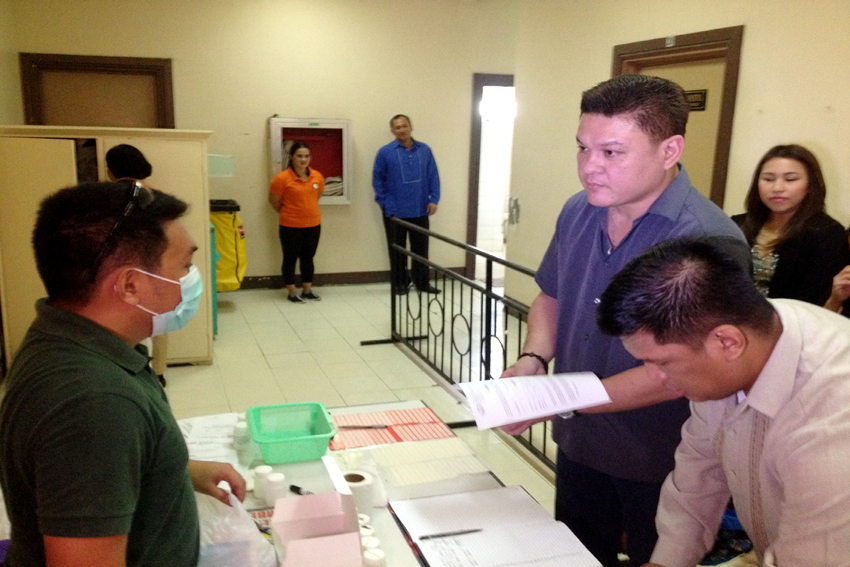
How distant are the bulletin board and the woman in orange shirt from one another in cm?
25

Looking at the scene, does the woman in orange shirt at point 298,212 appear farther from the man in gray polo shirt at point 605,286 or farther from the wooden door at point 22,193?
the man in gray polo shirt at point 605,286

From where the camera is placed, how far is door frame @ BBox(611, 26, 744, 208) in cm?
370

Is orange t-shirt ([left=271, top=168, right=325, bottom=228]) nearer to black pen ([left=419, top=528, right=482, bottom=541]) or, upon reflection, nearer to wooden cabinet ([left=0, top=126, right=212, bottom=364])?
wooden cabinet ([left=0, top=126, right=212, bottom=364])

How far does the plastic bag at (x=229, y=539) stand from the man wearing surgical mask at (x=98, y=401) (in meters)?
0.06

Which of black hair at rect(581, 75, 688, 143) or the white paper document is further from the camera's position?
black hair at rect(581, 75, 688, 143)

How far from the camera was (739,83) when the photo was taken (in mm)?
3682

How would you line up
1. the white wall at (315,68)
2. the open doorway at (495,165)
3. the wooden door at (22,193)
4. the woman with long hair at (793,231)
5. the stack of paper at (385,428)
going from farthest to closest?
the open doorway at (495,165)
the white wall at (315,68)
the wooden door at (22,193)
the woman with long hair at (793,231)
the stack of paper at (385,428)

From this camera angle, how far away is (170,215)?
1.18 meters

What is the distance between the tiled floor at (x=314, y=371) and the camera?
3.63 meters

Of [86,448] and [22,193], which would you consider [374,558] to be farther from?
[22,193]

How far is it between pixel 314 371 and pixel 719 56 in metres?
3.13

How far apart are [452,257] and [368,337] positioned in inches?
91.1

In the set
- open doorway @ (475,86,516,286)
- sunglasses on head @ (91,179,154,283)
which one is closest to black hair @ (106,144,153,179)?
sunglasses on head @ (91,179,154,283)

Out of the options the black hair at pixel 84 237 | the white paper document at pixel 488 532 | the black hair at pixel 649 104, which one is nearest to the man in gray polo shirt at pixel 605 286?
the black hair at pixel 649 104
